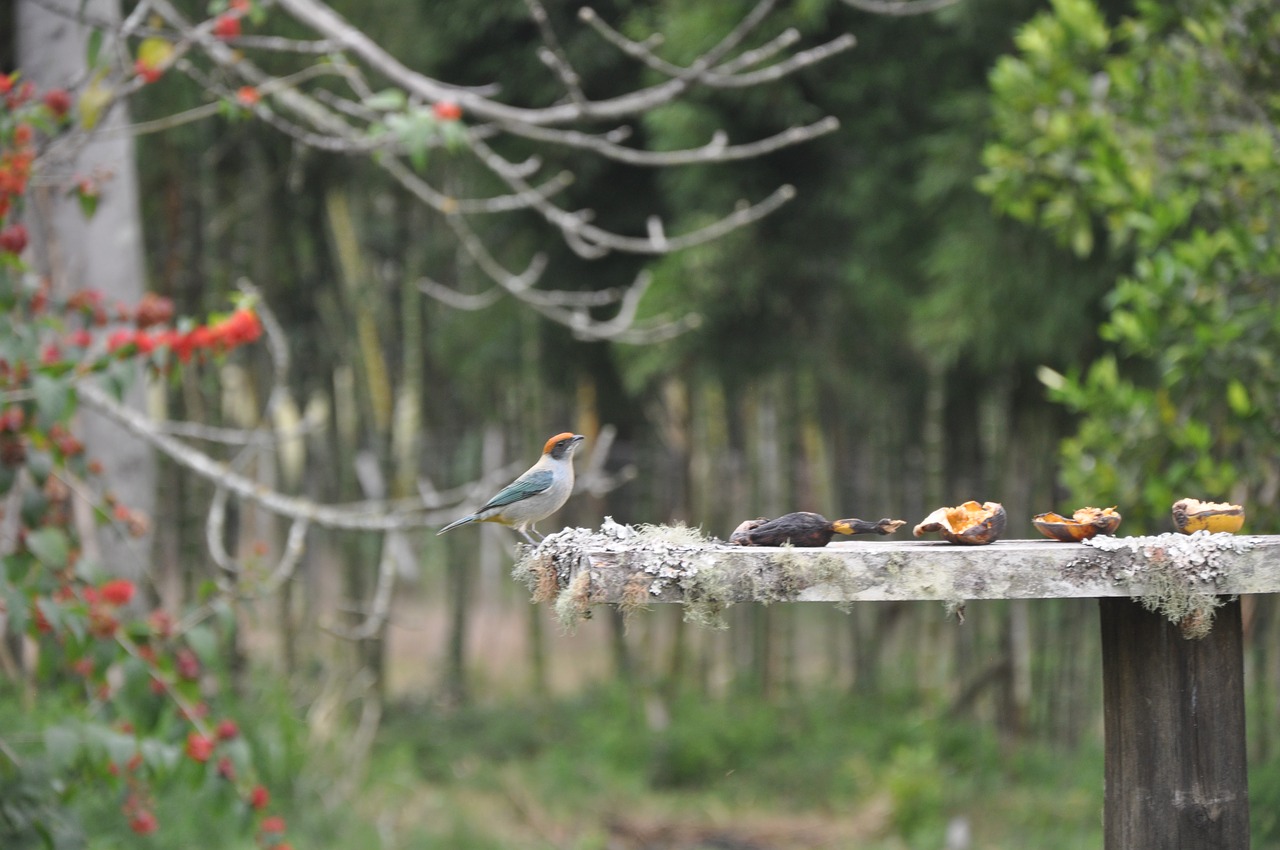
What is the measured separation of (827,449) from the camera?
9.74 m

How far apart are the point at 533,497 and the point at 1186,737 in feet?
4.08

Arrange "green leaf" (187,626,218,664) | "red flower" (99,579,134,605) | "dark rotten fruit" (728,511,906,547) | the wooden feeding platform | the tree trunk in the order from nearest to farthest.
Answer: the wooden feeding platform < "dark rotten fruit" (728,511,906,547) < "green leaf" (187,626,218,664) < "red flower" (99,579,134,605) < the tree trunk

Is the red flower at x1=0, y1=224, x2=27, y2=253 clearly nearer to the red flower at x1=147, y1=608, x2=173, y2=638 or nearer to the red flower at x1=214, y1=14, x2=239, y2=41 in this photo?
the red flower at x1=214, y1=14, x2=239, y2=41

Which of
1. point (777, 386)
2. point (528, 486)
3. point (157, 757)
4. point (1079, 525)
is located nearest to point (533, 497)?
point (528, 486)

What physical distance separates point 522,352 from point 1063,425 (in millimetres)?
3440

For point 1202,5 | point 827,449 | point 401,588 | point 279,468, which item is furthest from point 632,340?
point 401,588

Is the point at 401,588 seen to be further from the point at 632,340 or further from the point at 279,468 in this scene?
the point at 632,340

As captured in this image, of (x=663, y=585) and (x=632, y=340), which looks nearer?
(x=663, y=585)

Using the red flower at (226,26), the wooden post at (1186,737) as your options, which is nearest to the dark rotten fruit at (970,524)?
the wooden post at (1186,737)

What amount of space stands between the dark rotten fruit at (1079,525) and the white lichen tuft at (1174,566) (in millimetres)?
114

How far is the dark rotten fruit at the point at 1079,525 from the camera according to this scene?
7.54ft

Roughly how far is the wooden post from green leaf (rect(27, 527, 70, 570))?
2.24 metres

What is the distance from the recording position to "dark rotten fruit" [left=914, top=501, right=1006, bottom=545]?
7.46 feet

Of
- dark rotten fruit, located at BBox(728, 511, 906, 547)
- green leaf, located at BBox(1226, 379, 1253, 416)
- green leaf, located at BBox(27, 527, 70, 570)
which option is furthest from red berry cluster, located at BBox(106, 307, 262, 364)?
green leaf, located at BBox(1226, 379, 1253, 416)
